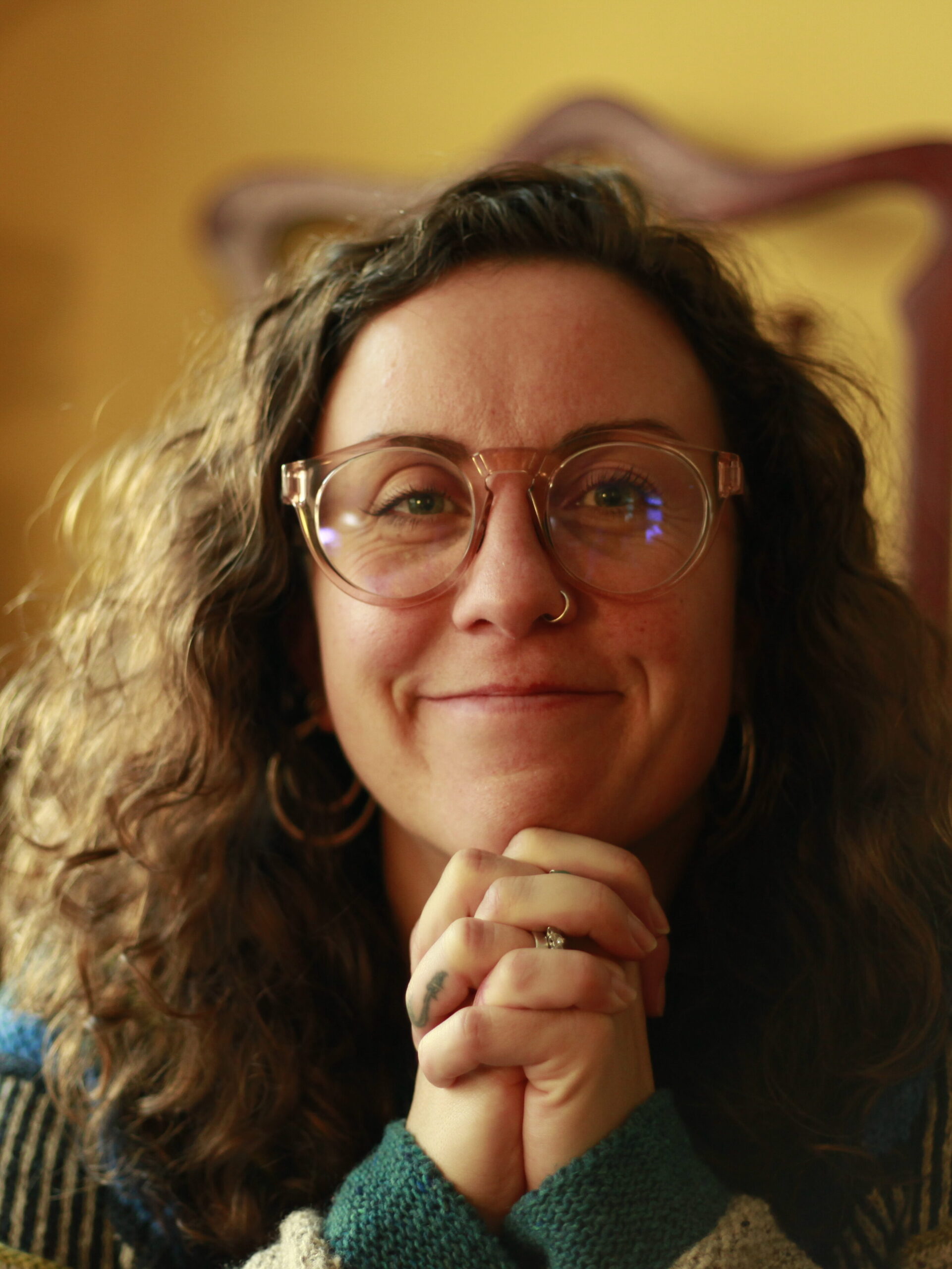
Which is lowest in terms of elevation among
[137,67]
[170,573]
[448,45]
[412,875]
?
[412,875]

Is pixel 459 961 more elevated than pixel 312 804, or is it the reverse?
pixel 312 804

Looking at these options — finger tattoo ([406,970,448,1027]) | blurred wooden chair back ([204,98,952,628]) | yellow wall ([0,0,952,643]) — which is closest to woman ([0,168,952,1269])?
finger tattoo ([406,970,448,1027])

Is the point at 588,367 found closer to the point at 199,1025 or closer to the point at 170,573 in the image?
the point at 170,573

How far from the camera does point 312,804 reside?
998 mm

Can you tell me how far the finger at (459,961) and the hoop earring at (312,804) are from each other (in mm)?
280

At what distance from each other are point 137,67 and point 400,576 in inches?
63.3

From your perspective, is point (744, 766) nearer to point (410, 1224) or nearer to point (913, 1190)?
point (913, 1190)

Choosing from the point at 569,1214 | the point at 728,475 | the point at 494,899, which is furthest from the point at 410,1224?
the point at 728,475

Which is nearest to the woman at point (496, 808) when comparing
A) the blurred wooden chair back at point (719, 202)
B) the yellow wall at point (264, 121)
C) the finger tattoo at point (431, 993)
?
the finger tattoo at point (431, 993)

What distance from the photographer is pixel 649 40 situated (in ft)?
5.34

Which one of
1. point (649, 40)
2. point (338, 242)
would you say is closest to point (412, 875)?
point (338, 242)

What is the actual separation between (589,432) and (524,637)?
6.2 inches

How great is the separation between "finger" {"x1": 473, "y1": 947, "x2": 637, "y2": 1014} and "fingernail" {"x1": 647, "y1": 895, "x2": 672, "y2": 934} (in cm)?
7

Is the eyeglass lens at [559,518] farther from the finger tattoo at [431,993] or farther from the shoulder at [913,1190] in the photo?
the shoulder at [913,1190]
